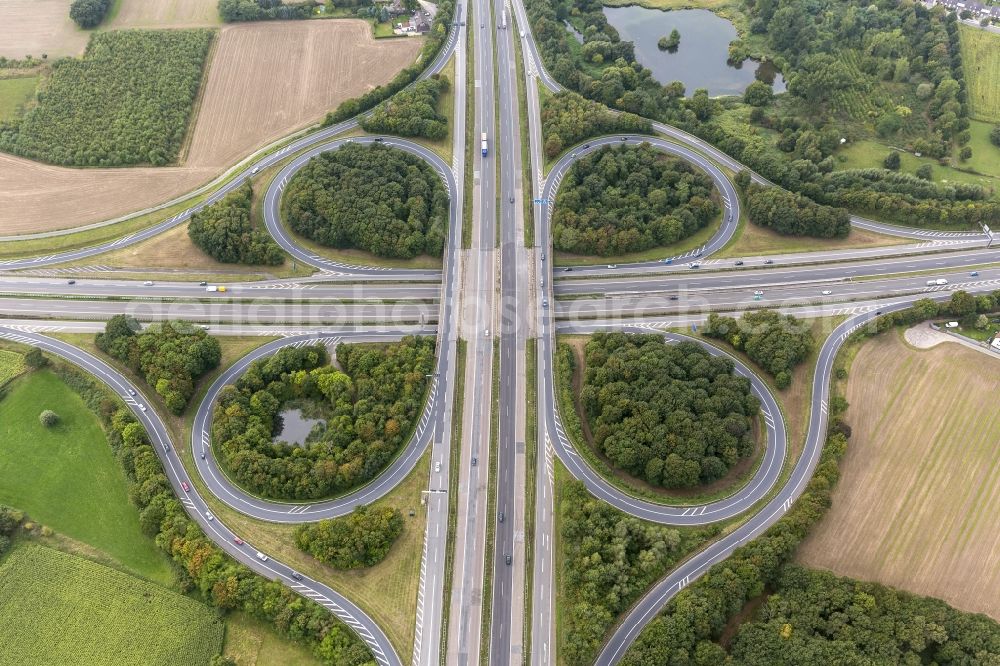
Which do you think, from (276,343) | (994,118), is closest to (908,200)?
(994,118)

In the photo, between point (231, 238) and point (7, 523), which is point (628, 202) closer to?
point (231, 238)

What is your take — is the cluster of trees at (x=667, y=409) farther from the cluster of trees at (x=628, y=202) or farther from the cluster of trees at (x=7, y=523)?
the cluster of trees at (x=7, y=523)

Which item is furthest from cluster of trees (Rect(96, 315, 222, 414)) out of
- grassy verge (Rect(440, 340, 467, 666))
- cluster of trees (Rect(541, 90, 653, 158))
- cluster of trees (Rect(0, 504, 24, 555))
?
cluster of trees (Rect(541, 90, 653, 158))

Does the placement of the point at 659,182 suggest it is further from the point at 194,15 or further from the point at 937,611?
the point at 194,15

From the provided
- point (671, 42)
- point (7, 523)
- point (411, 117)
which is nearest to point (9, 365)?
point (7, 523)

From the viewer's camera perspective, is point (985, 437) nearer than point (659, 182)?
Yes

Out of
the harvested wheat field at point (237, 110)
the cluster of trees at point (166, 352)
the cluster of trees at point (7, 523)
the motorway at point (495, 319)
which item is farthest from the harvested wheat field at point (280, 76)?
the cluster of trees at point (7, 523)

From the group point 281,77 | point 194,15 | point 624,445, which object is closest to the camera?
point 624,445

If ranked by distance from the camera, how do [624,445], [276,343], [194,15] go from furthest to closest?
[194,15] → [276,343] → [624,445]
